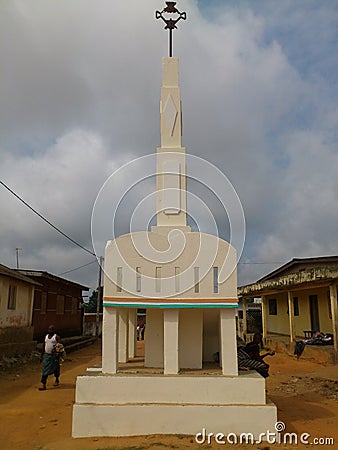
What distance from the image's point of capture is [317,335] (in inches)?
691

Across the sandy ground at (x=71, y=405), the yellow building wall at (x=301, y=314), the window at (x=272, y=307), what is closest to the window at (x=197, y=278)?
the sandy ground at (x=71, y=405)

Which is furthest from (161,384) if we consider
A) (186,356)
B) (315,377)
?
(315,377)

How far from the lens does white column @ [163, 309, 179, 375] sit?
23.6ft

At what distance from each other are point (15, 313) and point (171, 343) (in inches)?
491

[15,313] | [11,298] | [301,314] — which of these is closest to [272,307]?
[301,314]

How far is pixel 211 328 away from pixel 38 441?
4192 mm

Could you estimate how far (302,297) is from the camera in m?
21.4

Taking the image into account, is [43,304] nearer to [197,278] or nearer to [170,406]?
[197,278]

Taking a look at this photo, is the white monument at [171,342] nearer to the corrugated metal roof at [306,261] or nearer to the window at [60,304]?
the corrugated metal roof at [306,261]

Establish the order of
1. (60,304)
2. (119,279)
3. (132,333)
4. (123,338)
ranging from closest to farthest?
(119,279) < (123,338) < (132,333) < (60,304)

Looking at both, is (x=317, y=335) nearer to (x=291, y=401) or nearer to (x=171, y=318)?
(x=291, y=401)

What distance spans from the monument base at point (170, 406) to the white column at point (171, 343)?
0.26m

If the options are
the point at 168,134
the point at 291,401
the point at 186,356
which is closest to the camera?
the point at 186,356

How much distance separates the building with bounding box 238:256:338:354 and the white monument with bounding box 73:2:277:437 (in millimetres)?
7699
